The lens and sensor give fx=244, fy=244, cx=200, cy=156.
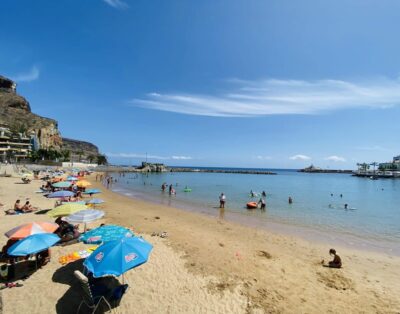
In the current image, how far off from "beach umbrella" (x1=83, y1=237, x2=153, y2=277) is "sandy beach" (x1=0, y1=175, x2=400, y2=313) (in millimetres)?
1375

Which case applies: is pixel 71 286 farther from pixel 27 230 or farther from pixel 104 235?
pixel 27 230

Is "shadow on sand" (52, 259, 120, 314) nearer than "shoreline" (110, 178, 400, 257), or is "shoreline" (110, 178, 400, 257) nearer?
"shadow on sand" (52, 259, 120, 314)

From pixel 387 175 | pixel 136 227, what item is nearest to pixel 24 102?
pixel 136 227

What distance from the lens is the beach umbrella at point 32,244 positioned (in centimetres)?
668

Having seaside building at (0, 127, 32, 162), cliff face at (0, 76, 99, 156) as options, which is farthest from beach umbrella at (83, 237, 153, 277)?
cliff face at (0, 76, 99, 156)

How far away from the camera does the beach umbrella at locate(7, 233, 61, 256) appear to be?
6.68m

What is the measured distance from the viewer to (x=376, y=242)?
15.0 meters

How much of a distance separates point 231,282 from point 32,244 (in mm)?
6028

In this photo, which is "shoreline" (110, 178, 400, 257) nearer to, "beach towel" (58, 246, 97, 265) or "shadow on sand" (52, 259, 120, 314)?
"beach towel" (58, 246, 97, 265)

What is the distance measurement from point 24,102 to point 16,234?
127 meters

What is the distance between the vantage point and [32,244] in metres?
6.98

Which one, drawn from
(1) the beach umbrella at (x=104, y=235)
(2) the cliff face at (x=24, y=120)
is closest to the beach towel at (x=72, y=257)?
(1) the beach umbrella at (x=104, y=235)

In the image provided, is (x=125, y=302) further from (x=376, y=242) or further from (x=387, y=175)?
(x=387, y=175)

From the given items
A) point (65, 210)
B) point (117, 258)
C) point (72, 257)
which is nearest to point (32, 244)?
point (72, 257)
